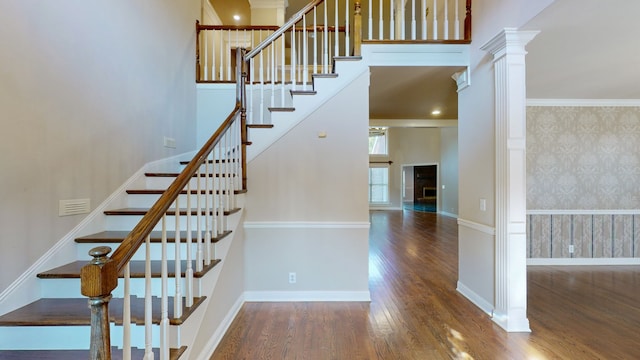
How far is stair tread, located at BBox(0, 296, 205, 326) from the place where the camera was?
5.05 ft

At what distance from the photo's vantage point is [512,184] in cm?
247

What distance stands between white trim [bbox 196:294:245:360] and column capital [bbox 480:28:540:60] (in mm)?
3399

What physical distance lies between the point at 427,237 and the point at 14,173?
6.53 metres

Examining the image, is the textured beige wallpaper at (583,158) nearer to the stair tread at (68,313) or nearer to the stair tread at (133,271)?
the stair tread at (133,271)

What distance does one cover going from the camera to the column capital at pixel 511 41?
234 cm

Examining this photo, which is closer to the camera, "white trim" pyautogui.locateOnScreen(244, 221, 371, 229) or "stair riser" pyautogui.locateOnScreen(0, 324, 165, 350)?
"stair riser" pyautogui.locateOnScreen(0, 324, 165, 350)

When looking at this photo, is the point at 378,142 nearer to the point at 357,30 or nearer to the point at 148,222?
the point at 357,30

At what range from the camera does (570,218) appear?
4.28 m

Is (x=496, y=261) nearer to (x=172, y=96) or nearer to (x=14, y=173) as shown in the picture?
(x=14, y=173)

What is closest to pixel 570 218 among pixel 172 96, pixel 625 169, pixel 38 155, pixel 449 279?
pixel 625 169

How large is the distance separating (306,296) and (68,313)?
79.3 inches

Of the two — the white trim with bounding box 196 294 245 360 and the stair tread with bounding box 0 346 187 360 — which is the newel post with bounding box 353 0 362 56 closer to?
the white trim with bounding box 196 294 245 360

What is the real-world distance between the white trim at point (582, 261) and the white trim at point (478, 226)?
6.64 feet

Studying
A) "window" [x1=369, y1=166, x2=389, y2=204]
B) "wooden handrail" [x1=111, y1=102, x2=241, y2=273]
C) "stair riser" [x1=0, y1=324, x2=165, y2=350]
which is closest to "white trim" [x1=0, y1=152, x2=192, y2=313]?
"stair riser" [x1=0, y1=324, x2=165, y2=350]
